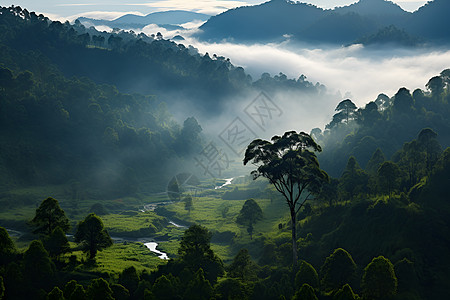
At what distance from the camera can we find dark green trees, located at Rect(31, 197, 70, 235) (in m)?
86.4

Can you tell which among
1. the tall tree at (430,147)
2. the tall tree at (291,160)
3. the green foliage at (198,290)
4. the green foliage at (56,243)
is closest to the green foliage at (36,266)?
the green foliage at (56,243)

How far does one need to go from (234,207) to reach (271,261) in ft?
238

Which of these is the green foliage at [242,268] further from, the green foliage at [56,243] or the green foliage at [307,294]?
the green foliage at [56,243]

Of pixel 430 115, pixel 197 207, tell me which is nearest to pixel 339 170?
pixel 430 115

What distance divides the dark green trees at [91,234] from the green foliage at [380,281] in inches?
2118

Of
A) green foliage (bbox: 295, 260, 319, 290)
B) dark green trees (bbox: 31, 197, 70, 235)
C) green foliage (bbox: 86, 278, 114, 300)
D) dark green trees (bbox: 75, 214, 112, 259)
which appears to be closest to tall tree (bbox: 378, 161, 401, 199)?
green foliage (bbox: 295, 260, 319, 290)

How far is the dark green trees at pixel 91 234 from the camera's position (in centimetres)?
8644

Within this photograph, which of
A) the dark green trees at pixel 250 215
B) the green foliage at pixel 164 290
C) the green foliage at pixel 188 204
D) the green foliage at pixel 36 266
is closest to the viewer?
the green foliage at pixel 164 290

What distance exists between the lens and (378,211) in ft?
286

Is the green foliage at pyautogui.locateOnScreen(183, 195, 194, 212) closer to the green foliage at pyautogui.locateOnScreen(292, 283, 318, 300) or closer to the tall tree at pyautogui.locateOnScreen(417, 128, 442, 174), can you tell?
the tall tree at pyautogui.locateOnScreen(417, 128, 442, 174)

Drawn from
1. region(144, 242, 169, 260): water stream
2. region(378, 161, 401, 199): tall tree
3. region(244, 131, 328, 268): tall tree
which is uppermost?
region(244, 131, 328, 268): tall tree

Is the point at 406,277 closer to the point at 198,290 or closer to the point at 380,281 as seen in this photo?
the point at 380,281

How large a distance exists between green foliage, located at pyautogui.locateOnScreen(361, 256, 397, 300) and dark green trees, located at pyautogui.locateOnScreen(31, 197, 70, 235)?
6226 centimetres

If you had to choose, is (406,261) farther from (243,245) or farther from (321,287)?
(243,245)
